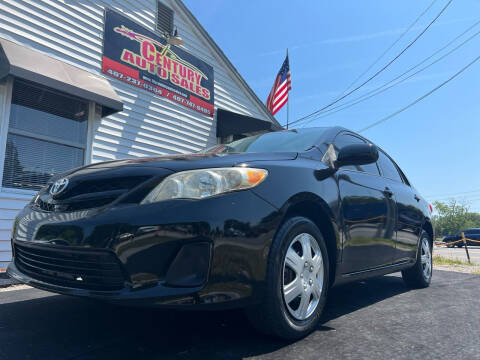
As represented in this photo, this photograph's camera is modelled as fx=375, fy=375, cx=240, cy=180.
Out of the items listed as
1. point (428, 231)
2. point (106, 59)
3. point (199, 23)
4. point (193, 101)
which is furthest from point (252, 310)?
point (199, 23)

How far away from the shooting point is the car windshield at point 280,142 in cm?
277

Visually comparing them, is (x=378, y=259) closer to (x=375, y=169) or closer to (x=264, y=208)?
(x=375, y=169)

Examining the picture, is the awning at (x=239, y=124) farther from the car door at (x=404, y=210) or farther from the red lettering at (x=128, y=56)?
the car door at (x=404, y=210)

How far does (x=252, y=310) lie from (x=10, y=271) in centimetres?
151

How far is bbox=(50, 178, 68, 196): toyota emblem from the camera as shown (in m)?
2.13

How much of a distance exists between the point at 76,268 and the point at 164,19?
734cm

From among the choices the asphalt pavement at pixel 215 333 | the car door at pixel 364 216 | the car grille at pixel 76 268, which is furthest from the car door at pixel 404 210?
the car grille at pixel 76 268

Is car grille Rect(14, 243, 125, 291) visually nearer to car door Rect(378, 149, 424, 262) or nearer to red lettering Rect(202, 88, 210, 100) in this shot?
car door Rect(378, 149, 424, 262)

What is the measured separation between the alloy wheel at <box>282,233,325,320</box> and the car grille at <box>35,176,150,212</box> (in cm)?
90

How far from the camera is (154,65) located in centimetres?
746

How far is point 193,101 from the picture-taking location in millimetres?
8383

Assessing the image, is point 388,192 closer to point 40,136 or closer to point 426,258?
point 426,258

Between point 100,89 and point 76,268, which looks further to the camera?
point 100,89

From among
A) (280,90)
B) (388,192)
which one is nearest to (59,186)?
(388,192)
